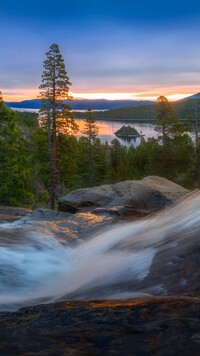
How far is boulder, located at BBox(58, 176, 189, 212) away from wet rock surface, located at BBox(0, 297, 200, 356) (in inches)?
385

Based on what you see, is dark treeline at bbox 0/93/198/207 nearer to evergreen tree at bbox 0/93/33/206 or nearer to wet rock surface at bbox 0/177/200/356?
evergreen tree at bbox 0/93/33/206

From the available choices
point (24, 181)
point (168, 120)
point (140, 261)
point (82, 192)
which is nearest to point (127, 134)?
point (168, 120)

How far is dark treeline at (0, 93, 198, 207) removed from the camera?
26.4 m

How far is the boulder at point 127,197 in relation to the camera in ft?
43.8

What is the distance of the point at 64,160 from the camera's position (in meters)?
29.7

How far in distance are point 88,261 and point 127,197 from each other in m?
6.70

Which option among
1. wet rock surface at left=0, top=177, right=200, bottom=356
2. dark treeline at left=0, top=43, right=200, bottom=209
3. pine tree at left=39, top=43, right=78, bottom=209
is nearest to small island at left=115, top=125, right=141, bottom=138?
dark treeline at left=0, top=43, right=200, bottom=209

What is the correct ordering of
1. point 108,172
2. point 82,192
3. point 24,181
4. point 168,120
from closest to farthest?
point 82,192 < point 24,181 < point 168,120 < point 108,172

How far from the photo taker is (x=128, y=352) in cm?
255

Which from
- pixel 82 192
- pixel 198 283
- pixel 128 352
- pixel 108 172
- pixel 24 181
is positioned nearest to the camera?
pixel 128 352

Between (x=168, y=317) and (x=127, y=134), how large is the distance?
15106 cm

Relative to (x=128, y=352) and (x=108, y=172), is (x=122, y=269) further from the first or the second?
(x=108, y=172)

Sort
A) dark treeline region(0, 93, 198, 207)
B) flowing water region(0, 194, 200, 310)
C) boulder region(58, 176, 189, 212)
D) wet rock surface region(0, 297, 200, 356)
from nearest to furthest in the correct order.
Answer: wet rock surface region(0, 297, 200, 356) → flowing water region(0, 194, 200, 310) → boulder region(58, 176, 189, 212) → dark treeline region(0, 93, 198, 207)

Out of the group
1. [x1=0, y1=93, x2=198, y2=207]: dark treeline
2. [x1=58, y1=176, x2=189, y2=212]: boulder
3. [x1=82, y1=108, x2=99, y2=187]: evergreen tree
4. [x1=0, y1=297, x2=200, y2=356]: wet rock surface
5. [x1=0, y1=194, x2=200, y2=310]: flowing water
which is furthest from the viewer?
[x1=82, y1=108, x2=99, y2=187]: evergreen tree
